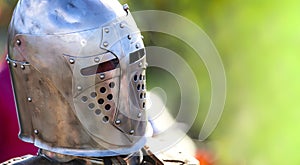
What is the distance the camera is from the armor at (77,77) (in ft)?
6.70

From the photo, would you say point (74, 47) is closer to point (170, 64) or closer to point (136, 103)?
point (136, 103)

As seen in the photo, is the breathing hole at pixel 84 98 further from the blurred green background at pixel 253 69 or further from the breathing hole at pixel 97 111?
the blurred green background at pixel 253 69

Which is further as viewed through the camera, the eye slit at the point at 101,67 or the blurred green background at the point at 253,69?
the blurred green background at the point at 253,69

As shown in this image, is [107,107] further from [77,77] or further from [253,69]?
[253,69]

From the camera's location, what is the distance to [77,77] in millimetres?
2047

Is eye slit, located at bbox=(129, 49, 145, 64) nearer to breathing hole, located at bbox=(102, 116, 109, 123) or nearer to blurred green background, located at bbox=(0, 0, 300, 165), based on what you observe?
breathing hole, located at bbox=(102, 116, 109, 123)

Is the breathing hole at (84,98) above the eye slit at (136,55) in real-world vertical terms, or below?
below

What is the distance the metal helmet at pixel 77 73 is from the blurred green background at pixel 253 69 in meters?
1.68

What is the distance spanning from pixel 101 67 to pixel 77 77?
0.07 meters

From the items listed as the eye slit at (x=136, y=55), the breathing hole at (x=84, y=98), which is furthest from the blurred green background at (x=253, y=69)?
the breathing hole at (x=84, y=98)

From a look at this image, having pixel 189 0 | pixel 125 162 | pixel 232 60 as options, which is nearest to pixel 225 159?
pixel 232 60

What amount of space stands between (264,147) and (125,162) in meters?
2.07

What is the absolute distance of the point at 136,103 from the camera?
215cm

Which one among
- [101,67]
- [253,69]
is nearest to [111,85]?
[101,67]
